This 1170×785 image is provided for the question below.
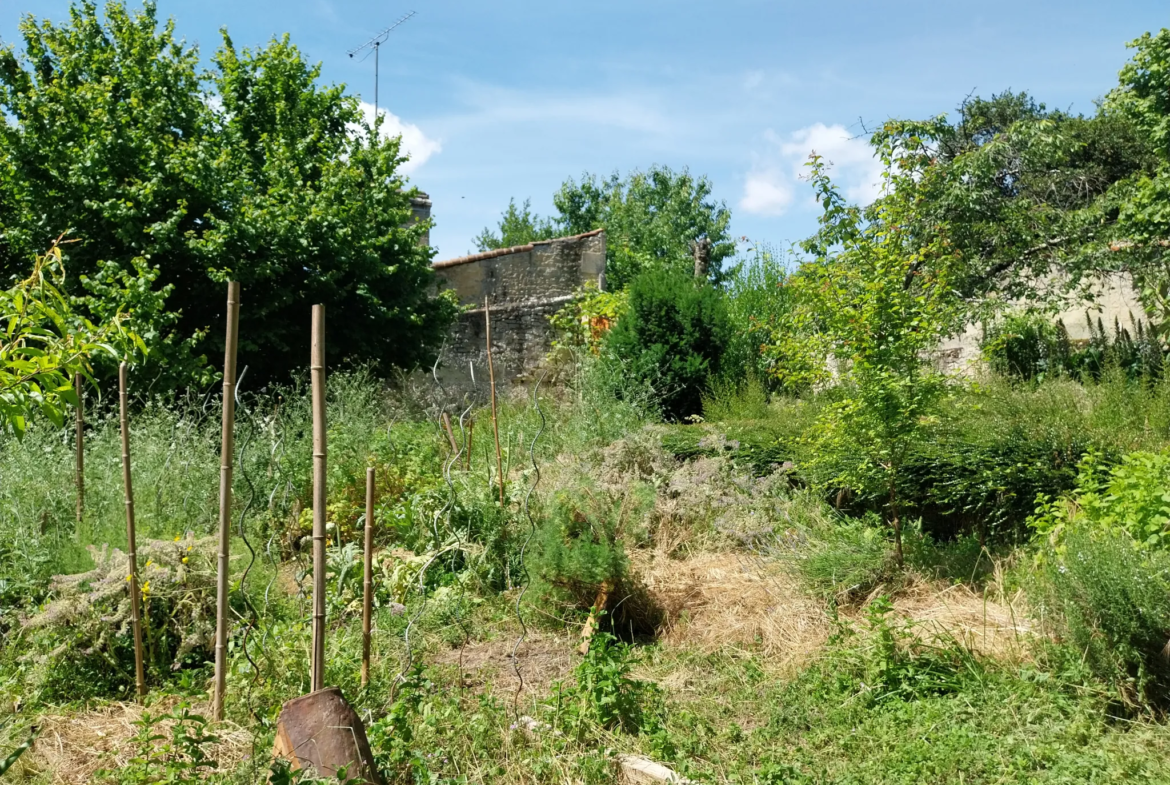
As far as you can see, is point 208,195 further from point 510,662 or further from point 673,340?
point 510,662

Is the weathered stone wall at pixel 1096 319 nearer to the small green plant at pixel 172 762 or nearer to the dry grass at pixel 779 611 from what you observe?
the dry grass at pixel 779 611

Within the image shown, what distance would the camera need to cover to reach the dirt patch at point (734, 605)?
15.2ft

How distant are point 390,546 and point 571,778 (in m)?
3.09

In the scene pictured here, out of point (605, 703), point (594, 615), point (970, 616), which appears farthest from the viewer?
point (594, 615)

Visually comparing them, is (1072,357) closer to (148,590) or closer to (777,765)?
(777,765)

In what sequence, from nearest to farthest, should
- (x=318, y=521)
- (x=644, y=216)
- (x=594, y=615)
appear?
1. (x=318, y=521)
2. (x=594, y=615)
3. (x=644, y=216)

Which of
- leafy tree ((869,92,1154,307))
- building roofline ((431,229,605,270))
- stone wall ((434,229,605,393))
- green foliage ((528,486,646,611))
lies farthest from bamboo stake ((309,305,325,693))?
building roofline ((431,229,605,270))

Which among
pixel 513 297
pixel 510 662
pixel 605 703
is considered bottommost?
pixel 510 662

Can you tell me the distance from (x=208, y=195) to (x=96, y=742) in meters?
7.50

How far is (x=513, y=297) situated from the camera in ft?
43.8

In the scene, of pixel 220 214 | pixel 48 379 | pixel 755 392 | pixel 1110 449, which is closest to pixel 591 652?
→ pixel 48 379

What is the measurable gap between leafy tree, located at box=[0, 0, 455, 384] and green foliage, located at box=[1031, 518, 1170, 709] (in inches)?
310

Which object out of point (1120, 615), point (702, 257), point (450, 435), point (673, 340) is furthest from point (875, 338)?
point (702, 257)

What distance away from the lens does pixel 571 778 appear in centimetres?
335
